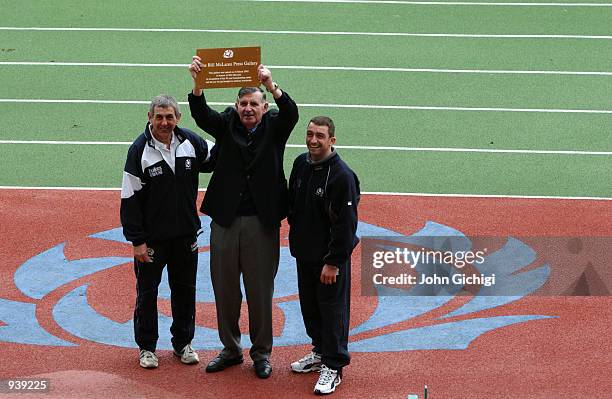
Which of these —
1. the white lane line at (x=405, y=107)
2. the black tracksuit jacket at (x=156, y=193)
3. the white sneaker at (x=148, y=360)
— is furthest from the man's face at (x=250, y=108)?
the white lane line at (x=405, y=107)

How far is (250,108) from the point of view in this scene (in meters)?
7.24

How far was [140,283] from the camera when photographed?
7637mm

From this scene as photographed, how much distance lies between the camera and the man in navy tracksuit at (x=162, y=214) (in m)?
7.38

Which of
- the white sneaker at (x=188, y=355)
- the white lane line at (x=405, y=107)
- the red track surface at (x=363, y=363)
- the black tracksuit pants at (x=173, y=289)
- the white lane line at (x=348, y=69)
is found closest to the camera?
the red track surface at (x=363, y=363)

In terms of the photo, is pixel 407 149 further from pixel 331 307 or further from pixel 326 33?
pixel 331 307

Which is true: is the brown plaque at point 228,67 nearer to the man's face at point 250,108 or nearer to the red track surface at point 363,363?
the man's face at point 250,108

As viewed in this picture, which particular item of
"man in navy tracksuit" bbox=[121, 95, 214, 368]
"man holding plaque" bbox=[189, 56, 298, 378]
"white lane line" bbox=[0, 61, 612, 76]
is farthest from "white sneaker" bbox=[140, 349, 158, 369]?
"white lane line" bbox=[0, 61, 612, 76]

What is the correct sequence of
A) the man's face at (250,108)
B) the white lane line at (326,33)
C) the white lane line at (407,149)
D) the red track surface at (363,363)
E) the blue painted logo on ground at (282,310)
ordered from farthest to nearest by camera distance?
the white lane line at (326,33)
the white lane line at (407,149)
the blue painted logo on ground at (282,310)
the red track surface at (363,363)
the man's face at (250,108)

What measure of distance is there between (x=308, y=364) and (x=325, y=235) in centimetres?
100

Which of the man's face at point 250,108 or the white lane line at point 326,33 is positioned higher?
the white lane line at point 326,33

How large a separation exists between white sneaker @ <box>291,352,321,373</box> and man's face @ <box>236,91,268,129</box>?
1715 millimetres

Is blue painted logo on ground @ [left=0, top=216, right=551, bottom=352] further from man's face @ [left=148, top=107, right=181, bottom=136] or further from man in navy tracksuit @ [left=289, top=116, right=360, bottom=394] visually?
man's face @ [left=148, top=107, right=181, bottom=136]

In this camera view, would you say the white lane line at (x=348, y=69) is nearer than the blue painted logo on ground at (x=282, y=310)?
No

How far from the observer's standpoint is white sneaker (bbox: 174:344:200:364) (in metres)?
7.71
